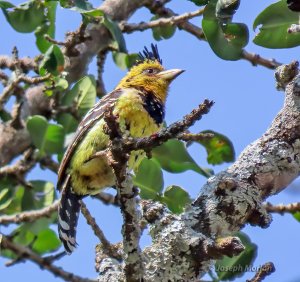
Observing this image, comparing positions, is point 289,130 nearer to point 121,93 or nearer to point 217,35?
point 217,35

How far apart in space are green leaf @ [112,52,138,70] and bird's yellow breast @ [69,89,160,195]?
0.95 meters

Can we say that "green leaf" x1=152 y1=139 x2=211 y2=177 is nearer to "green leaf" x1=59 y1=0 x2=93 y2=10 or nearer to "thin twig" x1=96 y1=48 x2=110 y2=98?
"green leaf" x1=59 y1=0 x2=93 y2=10

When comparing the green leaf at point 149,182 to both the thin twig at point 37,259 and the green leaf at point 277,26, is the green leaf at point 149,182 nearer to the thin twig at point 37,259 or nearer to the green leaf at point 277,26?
the thin twig at point 37,259

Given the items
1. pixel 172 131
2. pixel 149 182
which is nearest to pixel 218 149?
pixel 149 182

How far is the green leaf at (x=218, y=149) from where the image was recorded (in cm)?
400

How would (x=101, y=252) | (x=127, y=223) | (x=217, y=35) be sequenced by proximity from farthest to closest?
1. (x=217, y=35)
2. (x=101, y=252)
3. (x=127, y=223)

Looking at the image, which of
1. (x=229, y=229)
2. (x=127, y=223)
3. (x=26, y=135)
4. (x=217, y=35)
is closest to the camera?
(x=127, y=223)

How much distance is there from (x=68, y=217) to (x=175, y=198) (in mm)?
465

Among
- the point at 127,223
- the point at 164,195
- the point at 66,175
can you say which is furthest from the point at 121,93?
the point at 127,223

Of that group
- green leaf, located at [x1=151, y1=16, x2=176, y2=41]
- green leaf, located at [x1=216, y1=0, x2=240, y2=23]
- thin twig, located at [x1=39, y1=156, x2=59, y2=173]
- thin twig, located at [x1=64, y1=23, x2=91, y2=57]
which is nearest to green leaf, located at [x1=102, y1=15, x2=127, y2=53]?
thin twig, located at [x1=64, y1=23, x2=91, y2=57]

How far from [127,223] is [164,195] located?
111 cm

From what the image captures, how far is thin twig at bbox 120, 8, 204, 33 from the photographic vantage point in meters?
3.90

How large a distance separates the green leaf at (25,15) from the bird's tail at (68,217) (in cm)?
83

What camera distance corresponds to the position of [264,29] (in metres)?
2.85
